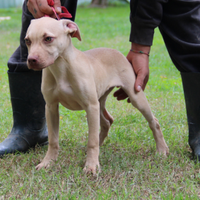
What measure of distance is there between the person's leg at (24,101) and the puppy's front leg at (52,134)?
438 millimetres

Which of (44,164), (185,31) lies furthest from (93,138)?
(185,31)

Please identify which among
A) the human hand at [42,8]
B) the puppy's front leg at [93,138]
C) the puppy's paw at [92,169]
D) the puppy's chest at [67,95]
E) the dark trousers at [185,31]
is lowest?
the puppy's paw at [92,169]

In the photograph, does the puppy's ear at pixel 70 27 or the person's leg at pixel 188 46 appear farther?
the person's leg at pixel 188 46

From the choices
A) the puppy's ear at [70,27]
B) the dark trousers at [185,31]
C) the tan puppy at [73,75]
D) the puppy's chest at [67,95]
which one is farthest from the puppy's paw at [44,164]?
the dark trousers at [185,31]

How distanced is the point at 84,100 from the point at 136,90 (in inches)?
24.6

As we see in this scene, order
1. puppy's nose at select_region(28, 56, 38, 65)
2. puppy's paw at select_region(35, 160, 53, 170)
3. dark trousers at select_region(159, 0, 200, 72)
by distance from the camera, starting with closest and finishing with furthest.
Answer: puppy's nose at select_region(28, 56, 38, 65) < puppy's paw at select_region(35, 160, 53, 170) < dark trousers at select_region(159, 0, 200, 72)

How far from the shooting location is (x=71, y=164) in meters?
2.79

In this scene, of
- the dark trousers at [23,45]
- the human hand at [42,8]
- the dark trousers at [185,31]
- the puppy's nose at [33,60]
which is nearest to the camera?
the puppy's nose at [33,60]

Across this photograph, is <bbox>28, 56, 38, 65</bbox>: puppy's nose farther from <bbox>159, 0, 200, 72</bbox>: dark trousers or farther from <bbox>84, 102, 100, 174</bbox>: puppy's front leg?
<bbox>159, 0, 200, 72</bbox>: dark trousers

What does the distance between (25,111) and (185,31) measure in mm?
1762

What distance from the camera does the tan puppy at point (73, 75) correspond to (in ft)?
7.23

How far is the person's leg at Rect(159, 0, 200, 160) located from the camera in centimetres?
288

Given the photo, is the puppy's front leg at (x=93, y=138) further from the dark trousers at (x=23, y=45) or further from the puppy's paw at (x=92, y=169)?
the dark trousers at (x=23, y=45)

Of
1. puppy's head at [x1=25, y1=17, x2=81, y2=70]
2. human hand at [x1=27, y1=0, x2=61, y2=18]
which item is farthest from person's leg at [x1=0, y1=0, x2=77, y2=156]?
puppy's head at [x1=25, y1=17, x2=81, y2=70]
